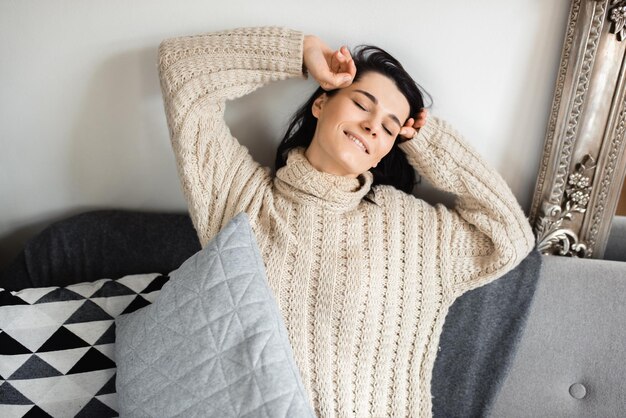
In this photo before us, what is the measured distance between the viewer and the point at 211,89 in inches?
46.1

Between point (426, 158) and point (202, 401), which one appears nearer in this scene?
point (202, 401)

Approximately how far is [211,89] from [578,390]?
105cm

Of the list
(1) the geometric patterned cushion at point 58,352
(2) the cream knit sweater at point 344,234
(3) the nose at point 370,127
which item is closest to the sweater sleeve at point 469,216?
(2) the cream knit sweater at point 344,234

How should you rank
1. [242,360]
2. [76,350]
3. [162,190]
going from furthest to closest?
[162,190] < [76,350] < [242,360]

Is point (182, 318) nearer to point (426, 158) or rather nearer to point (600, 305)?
point (426, 158)

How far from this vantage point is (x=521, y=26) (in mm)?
1159

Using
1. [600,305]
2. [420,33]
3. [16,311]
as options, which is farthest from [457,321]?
[16,311]

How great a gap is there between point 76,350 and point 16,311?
16 cm

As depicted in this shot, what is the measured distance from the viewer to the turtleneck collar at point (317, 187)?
1150 mm

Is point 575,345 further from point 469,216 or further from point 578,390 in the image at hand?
point 469,216

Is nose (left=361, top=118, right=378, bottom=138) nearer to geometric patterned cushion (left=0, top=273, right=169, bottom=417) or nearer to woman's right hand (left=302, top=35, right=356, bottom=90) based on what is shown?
woman's right hand (left=302, top=35, right=356, bottom=90)

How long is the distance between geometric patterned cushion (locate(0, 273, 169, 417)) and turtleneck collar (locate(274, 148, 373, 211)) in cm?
43

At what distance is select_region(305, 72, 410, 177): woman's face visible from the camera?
3.59ft

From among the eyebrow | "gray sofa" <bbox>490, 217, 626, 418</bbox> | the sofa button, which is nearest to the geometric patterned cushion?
the eyebrow
